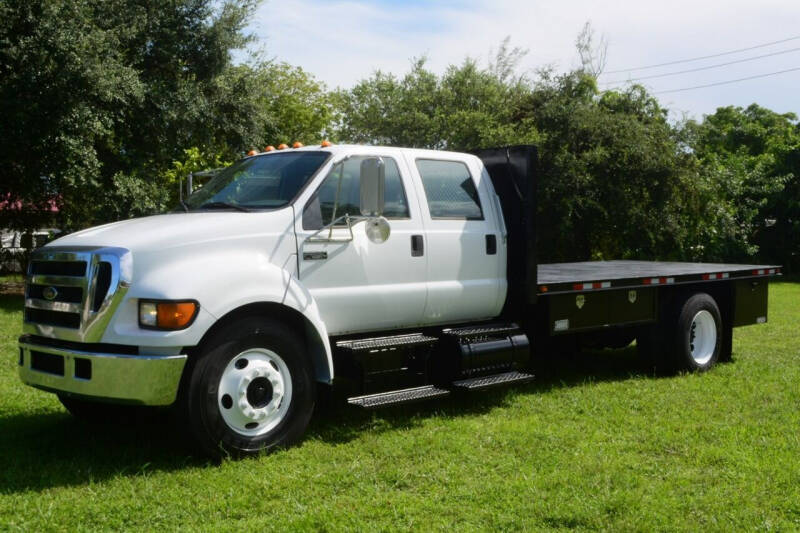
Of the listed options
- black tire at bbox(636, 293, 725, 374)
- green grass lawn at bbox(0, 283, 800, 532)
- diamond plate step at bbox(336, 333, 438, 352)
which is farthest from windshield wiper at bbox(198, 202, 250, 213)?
black tire at bbox(636, 293, 725, 374)

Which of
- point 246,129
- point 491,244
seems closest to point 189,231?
point 491,244

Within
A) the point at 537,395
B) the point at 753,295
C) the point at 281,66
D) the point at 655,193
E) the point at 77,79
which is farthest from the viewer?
the point at 281,66

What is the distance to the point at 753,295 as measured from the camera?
972 cm

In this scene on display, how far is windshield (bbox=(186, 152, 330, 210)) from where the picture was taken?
6.19 meters

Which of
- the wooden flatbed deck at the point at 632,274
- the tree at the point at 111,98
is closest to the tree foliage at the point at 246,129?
the tree at the point at 111,98

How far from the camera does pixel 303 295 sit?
19.0 feet

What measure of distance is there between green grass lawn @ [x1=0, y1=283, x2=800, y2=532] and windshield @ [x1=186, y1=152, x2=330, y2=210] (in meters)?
1.82

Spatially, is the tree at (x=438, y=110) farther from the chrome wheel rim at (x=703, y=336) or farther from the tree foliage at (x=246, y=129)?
the chrome wheel rim at (x=703, y=336)

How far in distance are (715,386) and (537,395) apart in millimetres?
1864

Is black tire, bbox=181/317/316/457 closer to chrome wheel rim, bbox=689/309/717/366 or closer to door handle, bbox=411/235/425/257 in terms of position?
door handle, bbox=411/235/425/257

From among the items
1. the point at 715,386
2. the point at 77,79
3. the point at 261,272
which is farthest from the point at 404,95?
the point at 261,272

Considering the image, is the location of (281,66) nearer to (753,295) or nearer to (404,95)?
(404,95)

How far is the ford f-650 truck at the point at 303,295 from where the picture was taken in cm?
522

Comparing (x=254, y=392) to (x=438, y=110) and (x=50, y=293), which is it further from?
(x=438, y=110)
